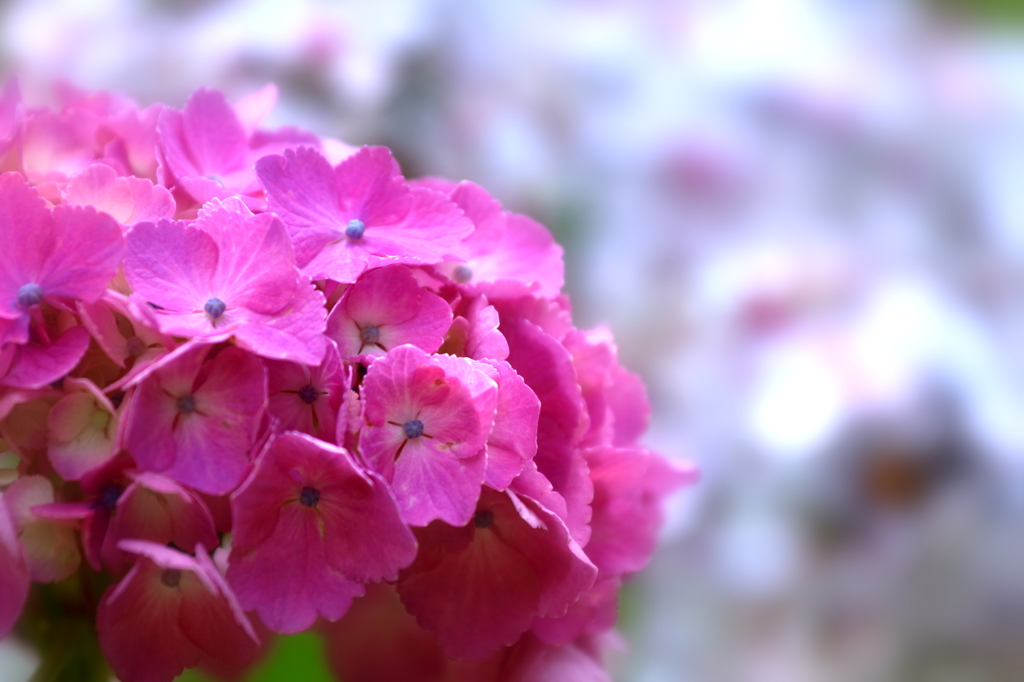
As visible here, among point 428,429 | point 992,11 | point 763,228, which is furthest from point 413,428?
point 992,11

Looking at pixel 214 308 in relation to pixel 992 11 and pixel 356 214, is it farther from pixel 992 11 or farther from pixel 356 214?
pixel 992 11

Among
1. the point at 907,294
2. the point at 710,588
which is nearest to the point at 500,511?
the point at 710,588

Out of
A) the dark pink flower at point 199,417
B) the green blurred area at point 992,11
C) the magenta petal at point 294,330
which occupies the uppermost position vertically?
the green blurred area at point 992,11

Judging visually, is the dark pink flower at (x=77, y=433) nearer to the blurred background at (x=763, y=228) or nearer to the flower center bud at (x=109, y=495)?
the flower center bud at (x=109, y=495)

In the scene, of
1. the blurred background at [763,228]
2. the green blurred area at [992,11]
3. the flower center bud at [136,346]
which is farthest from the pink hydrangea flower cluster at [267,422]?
the green blurred area at [992,11]

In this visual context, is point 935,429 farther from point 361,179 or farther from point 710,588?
point 361,179
